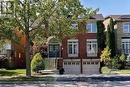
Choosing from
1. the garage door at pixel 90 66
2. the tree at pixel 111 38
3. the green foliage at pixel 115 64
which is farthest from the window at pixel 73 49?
the green foliage at pixel 115 64

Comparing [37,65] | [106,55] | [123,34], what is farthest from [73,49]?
[37,65]

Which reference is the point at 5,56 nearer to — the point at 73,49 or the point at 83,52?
the point at 73,49

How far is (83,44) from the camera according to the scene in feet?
206

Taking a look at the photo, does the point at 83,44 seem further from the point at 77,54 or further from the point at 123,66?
the point at 123,66

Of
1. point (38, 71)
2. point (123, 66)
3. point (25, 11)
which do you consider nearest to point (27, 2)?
point (25, 11)

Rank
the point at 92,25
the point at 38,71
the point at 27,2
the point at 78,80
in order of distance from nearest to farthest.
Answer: the point at 78,80, the point at 27,2, the point at 38,71, the point at 92,25

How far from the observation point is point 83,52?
6278 centimetres

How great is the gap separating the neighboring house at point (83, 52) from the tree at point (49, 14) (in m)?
19.9

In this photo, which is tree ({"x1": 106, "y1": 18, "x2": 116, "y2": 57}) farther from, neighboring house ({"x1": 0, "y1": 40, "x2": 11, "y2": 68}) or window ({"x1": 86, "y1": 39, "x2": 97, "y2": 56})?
neighboring house ({"x1": 0, "y1": 40, "x2": 11, "y2": 68})

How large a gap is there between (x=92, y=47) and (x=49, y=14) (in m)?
22.5

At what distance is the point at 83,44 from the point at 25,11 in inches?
912

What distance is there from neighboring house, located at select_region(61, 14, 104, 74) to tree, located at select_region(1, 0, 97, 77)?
19925 millimetres

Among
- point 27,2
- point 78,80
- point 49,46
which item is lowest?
point 78,80

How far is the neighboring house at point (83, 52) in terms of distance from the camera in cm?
6222
